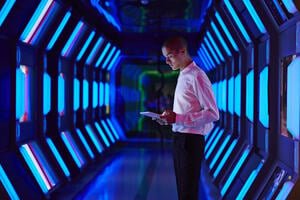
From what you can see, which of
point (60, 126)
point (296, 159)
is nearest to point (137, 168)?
point (60, 126)

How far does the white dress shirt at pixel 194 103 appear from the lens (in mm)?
2959

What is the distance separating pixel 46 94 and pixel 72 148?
149 centimetres

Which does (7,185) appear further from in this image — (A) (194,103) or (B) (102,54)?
(B) (102,54)

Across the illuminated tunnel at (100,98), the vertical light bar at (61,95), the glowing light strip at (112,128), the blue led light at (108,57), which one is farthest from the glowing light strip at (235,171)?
the glowing light strip at (112,128)

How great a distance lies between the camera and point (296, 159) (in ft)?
11.0

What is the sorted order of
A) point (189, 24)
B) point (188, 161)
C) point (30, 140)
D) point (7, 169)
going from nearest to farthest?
point (188, 161)
point (7, 169)
point (30, 140)
point (189, 24)

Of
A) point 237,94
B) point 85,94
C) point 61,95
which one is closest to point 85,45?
point 85,94

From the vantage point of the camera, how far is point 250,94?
5.35 metres

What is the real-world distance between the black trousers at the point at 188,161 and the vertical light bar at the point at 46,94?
352 cm

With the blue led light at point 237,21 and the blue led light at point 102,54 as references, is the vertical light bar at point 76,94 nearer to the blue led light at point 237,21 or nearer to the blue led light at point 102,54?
the blue led light at point 102,54

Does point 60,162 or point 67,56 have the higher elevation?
point 67,56

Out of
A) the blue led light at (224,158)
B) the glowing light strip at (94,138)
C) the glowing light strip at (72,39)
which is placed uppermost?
the glowing light strip at (72,39)

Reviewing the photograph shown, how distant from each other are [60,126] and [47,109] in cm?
121

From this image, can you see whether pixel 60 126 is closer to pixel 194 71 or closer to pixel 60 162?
pixel 60 162
